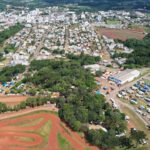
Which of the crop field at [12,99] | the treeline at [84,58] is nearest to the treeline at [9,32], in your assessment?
the treeline at [84,58]

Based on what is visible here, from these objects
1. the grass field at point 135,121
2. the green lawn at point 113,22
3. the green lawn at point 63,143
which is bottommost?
the green lawn at point 63,143

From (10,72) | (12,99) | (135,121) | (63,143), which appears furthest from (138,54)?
(63,143)

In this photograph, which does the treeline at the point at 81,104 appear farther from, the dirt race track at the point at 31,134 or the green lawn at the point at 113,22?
the green lawn at the point at 113,22

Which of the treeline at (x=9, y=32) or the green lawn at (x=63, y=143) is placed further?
the treeline at (x=9, y=32)

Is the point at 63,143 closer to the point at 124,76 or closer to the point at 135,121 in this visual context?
the point at 135,121

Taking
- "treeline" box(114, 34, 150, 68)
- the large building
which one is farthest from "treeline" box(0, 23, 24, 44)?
the large building

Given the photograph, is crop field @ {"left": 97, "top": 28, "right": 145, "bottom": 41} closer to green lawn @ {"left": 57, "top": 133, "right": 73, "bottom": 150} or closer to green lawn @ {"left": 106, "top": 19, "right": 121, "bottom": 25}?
green lawn @ {"left": 106, "top": 19, "right": 121, "bottom": 25}
